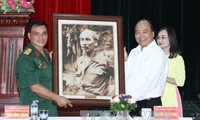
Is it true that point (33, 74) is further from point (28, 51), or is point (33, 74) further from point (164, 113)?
point (164, 113)

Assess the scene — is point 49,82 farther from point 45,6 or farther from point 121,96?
point 45,6

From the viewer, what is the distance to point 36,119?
249 centimetres

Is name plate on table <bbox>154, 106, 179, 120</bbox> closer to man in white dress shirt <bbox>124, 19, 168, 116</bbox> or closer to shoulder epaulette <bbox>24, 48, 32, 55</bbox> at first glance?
man in white dress shirt <bbox>124, 19, 168, 116</bbox>

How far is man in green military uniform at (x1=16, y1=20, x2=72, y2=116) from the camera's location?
2881 mm

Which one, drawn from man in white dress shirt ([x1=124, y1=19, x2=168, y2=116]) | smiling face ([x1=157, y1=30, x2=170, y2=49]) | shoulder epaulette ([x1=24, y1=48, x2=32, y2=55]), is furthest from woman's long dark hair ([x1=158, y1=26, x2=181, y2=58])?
shoulder epaulette ([x1=24, y1=48, x2=32, y2=55])

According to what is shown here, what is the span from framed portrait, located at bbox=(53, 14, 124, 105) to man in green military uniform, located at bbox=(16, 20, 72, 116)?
0.17m

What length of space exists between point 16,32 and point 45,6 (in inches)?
91.4

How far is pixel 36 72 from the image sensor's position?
2.93m

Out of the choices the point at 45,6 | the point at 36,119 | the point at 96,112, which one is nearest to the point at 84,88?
the point at 96,112

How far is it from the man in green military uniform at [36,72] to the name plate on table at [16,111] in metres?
0.33

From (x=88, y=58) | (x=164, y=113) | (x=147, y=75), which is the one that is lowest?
(x=164, y=113)

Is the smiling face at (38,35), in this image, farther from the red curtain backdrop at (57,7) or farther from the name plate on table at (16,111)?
the red curtain backdrop at (57,7)

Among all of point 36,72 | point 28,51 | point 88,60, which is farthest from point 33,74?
point 88,60

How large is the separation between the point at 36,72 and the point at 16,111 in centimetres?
47
